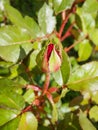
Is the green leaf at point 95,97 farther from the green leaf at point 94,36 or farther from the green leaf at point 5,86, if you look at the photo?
the green leaf at point 5,86

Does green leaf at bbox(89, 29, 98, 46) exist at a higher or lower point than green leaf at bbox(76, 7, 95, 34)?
lower

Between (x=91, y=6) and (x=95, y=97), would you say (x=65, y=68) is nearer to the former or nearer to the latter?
(x=95, y=97)

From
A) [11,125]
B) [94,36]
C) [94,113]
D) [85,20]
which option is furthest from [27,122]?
[85,20]

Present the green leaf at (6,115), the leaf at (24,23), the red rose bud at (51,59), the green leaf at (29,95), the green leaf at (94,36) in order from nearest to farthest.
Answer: the red rose bud at (51,59), the green leaf at (6,115), the leaf at (24,23), the green leaf at (29,95), the green leaf at (94,36)

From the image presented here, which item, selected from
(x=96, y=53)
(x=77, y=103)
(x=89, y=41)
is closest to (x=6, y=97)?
(x=77, y=103)

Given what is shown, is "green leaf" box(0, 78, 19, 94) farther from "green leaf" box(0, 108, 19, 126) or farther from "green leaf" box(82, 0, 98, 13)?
"green leaf" box(82, 0, 98, 13)

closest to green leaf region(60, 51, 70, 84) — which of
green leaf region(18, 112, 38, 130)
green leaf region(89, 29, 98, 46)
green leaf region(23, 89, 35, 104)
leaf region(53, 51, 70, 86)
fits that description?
leaf region(53, 51, 70, 86)

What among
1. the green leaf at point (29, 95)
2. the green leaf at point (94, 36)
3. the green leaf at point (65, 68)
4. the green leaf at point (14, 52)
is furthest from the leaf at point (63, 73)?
the green leaf at point (94, 36)
